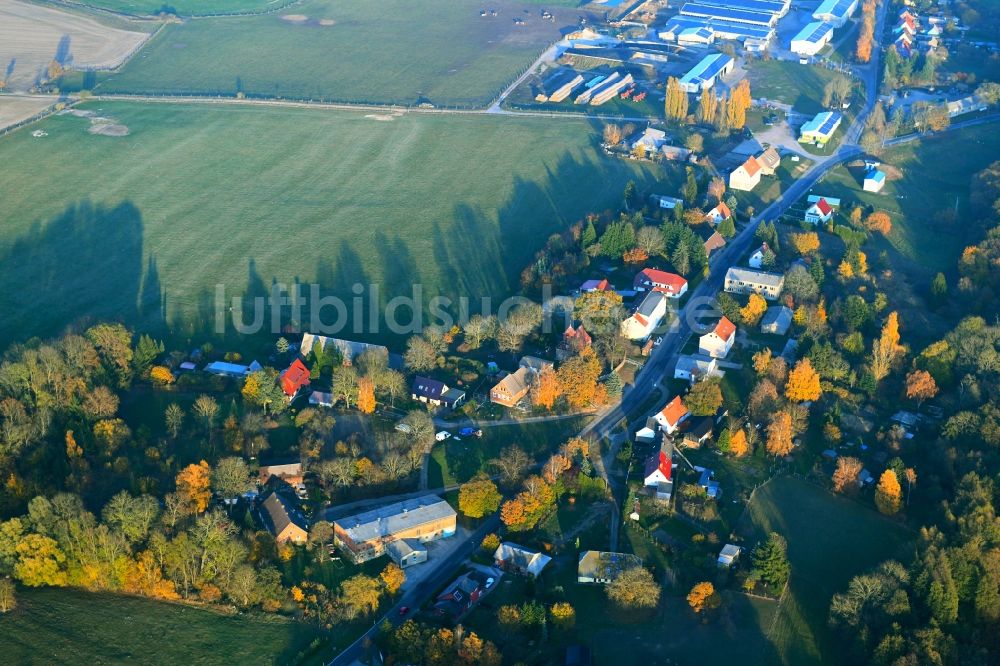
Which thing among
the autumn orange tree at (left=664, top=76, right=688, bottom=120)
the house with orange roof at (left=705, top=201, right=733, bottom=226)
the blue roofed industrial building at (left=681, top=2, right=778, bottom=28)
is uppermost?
the blue roofed industrial building at (left=681, top=2, right=778, bottom=28)

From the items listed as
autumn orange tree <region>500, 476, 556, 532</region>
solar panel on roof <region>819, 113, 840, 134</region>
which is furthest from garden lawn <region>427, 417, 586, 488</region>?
solar panel on roof <region>819, 113, 840, 134</region>

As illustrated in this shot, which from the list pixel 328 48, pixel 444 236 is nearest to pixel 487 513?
pixel 444 236

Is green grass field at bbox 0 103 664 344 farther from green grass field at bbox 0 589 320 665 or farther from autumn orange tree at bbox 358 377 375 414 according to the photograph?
green grass field at bbox 0 589 320 665

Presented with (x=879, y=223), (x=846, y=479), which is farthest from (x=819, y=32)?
(x=846, y=479)

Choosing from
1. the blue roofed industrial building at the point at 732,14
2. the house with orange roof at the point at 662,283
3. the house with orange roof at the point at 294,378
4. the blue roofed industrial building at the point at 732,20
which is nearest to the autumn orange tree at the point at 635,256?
the house with orange roof at the point at 662,283

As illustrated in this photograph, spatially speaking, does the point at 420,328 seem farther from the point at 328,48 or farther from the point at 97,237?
the point at 328,48

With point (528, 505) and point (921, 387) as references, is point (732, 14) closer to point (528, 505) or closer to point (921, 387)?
point (921, 387)

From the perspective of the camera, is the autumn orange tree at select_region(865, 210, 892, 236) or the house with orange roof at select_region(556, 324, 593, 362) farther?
the autumn orange tree at select_region(865, 210, 892, 236)
